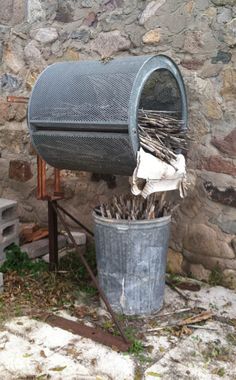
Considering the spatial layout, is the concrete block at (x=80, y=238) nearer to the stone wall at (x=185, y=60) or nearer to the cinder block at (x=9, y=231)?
the stone wall at (x=185, y=60)

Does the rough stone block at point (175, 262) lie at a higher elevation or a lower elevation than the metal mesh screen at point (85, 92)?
lower

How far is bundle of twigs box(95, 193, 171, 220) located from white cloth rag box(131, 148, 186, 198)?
22cm

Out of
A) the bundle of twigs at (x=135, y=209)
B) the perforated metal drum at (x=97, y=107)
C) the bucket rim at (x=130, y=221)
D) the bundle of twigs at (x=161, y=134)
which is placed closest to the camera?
the perforated metal drum at (x=97, y=107)

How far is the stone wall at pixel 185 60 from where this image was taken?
3.41 meters

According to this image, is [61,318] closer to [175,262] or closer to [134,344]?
[134,344]

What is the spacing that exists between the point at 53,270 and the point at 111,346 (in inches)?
43.7

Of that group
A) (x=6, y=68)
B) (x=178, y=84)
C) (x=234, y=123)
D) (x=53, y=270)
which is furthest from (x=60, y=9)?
(x=53, y=270)

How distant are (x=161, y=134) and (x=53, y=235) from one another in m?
1.22

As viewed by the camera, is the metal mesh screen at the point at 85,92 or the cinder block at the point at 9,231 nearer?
the metal mesh screen at the point at 85,92

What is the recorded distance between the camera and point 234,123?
3383 mm

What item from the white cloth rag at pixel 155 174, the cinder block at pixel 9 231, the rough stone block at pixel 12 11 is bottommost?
the cinder block at pixel 9 231

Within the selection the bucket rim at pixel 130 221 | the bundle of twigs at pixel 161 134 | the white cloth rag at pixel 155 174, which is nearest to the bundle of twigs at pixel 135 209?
the bucket rim at pixel 130 221

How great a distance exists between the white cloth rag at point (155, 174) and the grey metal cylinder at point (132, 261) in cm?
24

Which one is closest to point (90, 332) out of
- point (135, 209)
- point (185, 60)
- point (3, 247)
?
point (135, 209)
